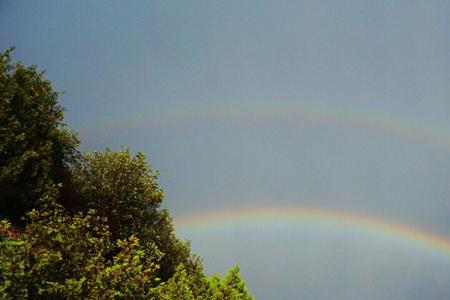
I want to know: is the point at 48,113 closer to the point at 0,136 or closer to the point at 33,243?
the point at 0,136

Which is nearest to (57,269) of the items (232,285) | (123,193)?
(232,285)

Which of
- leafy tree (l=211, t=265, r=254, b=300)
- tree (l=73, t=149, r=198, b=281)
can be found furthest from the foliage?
tree (l=73, t=149, r=198, b=281)

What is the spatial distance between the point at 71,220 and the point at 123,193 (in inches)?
564

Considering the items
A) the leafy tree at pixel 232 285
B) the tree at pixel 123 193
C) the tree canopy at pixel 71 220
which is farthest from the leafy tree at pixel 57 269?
the tree at pixel 123 193

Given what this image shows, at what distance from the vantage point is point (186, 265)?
46156mm

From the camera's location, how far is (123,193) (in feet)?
137

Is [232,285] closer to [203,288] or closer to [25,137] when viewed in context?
[203,288]

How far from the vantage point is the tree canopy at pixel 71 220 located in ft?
66.0

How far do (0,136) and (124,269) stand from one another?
14.1 metres

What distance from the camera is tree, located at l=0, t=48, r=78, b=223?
3134 centimetres

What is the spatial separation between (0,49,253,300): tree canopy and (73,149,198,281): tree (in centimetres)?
10

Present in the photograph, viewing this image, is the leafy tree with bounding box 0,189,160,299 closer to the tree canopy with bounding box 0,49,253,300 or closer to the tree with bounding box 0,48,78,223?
Result: the tree canopy with bounding box 0,49,253,300

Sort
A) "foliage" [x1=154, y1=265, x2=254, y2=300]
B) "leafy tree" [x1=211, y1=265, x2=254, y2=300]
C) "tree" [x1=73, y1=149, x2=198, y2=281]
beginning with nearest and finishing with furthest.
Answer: "foliage" [x1=154, y1=265, x2=254, y2=300]
"leafy tree" [x1=211, y1=265, x2=254, y2=300]
"tree" [x1=73, y1=149, x2=198, y2=281]

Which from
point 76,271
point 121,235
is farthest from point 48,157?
point 76,271
